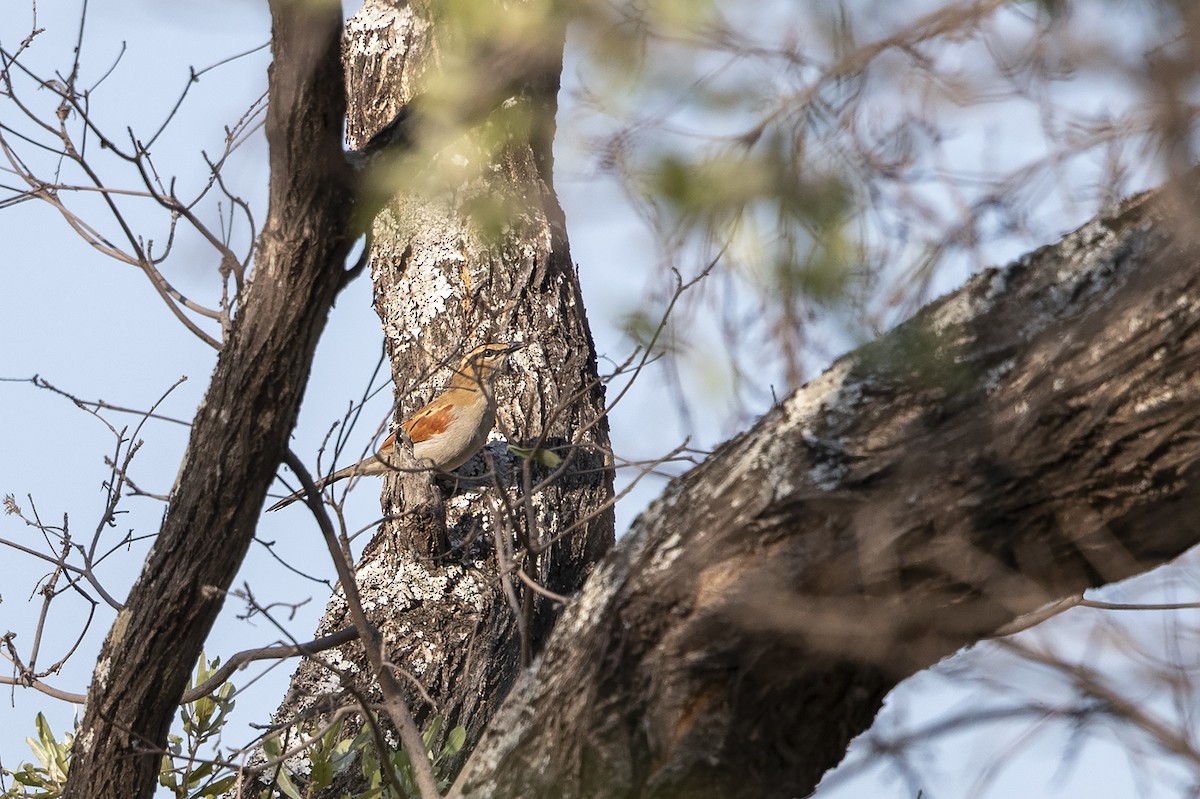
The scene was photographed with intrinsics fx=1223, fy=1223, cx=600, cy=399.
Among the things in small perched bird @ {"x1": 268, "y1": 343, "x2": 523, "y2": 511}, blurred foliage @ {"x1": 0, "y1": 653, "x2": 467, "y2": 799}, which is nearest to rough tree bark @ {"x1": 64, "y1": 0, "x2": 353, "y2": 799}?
blurred foliage @ {"x1": 0, "y1": 653, "x2": 467, "y2": 799}

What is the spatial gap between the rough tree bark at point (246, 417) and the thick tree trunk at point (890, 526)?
3.49ft

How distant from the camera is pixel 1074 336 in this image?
2.37 meters

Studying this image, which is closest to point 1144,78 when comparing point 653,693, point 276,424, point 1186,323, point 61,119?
point 1186,323

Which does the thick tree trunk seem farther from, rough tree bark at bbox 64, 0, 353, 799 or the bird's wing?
the bird's wing

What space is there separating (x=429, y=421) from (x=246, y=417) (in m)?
3.16

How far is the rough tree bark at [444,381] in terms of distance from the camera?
16.0 feet

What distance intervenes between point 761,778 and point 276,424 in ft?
5.00

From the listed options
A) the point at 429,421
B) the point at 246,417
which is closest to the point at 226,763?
the point at 246,417

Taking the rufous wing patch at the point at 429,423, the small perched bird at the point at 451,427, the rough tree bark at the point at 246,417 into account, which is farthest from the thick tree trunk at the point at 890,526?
the rufous wing patch at the point at 429,423

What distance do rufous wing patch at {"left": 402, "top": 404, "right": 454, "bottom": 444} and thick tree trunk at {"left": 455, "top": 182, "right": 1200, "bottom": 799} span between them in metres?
3.48

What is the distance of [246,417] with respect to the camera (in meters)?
3.18

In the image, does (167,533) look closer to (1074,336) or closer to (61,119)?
(61,119)

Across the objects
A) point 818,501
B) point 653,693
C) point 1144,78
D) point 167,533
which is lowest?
point 653,693

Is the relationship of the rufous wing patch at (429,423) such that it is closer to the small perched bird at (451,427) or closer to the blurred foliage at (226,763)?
the small perched bird at (451,427)
